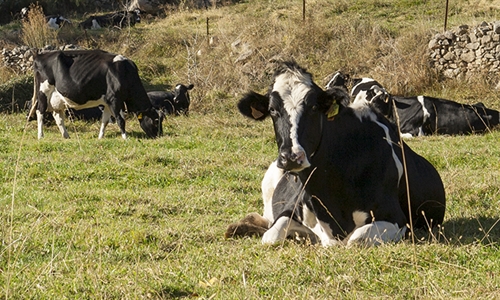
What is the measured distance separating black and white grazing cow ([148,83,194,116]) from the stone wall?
7.15 meters

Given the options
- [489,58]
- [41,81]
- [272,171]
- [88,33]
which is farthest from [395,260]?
[88,33]

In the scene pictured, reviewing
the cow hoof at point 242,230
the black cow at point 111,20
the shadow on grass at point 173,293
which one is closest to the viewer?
the shadow on grass at point 173,293

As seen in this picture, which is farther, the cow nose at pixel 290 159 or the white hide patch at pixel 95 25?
the white hide patch at pixel 95 25

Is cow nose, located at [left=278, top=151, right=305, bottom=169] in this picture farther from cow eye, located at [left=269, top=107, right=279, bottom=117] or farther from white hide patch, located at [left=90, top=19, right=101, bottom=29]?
white hide patch, located at [left=90, top=19, right=101, bottom=29]

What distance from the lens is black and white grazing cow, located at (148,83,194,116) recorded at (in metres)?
21.5

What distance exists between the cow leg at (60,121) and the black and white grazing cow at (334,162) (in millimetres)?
11253

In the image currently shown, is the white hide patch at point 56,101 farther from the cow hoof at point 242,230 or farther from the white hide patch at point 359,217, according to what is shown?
the white hide patch at point 359,217

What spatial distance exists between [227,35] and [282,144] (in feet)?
71.0

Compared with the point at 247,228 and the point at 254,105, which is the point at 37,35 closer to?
the point at 247,228

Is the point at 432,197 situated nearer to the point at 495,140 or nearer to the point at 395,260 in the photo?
the point at 395,260

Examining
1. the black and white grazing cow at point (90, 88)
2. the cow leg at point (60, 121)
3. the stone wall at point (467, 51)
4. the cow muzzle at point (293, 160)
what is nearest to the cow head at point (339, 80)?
the stone wall at point (467, 51)

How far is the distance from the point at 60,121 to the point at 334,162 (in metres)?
12.0

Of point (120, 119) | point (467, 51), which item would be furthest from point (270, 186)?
point (467, 51)

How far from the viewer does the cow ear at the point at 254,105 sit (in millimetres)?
6945
